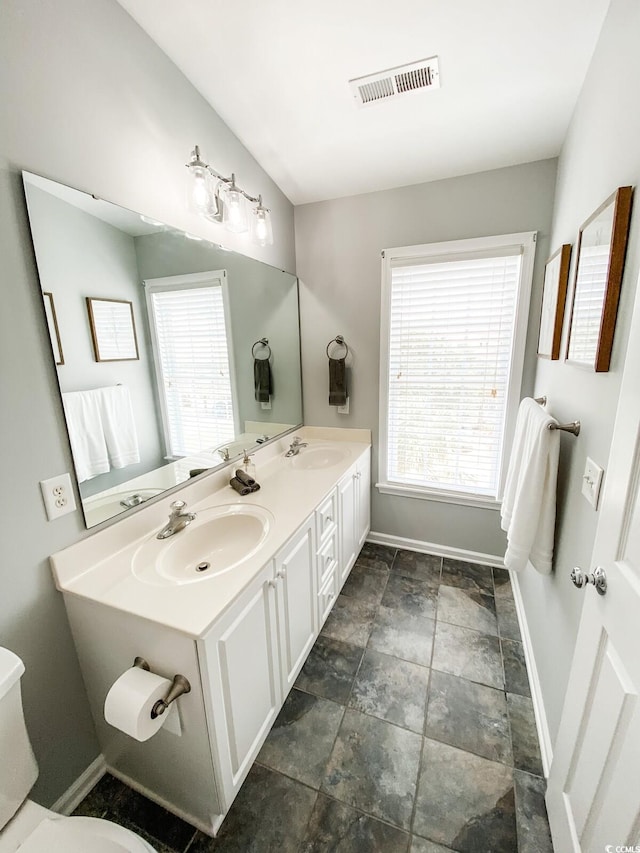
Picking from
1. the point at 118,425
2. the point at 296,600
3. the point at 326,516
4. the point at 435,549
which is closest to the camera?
the point at 118,425

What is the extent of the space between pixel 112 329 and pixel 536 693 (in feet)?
7.54

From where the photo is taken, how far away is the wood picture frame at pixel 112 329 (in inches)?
45.5

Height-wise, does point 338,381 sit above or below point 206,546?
above

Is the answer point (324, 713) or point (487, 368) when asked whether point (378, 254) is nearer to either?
point (487, 368)

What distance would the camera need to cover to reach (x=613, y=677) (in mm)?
754

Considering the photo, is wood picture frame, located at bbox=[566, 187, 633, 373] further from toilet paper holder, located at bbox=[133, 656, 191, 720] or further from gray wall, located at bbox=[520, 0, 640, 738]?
toilet paper holder, located at bbox=[133, 656, 191, 720]

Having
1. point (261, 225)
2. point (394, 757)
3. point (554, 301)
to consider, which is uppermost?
point (261, 225)

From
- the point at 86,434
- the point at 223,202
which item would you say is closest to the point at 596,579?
the point at 86,434

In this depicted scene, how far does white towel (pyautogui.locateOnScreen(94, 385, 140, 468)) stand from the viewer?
3.95 feet

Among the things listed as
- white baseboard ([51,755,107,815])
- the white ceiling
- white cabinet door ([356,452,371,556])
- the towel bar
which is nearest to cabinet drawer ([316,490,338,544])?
white cabinet door ([356,452,371,556])

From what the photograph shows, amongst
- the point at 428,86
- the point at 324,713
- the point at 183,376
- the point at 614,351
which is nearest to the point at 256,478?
the point at 183,376

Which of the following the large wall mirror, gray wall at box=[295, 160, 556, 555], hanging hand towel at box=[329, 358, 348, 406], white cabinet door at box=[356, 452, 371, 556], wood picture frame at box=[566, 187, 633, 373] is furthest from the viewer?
hanging hand towel at box=[329, 358, 348, 406]

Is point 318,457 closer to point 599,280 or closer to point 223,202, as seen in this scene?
point 223,202

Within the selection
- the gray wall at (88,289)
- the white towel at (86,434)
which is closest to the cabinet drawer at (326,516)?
the gray wall at (88,289)
